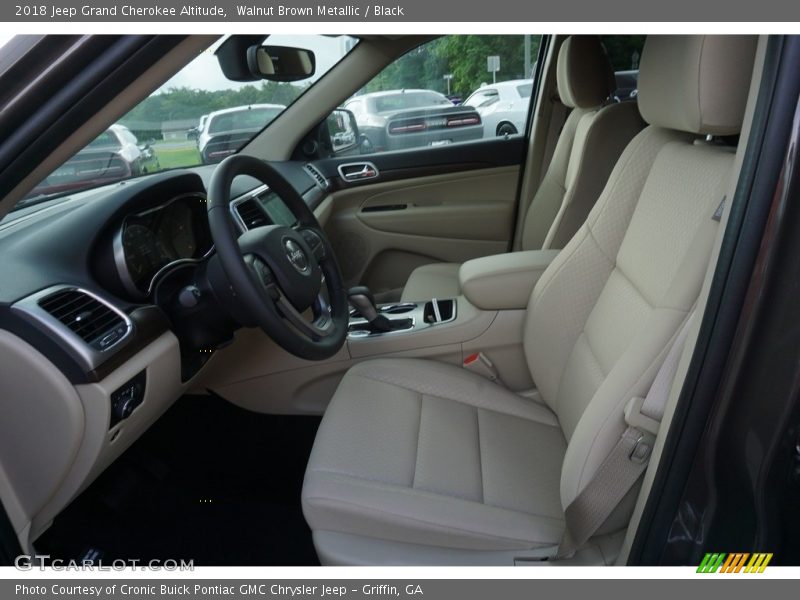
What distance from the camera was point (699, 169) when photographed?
4.29 ft

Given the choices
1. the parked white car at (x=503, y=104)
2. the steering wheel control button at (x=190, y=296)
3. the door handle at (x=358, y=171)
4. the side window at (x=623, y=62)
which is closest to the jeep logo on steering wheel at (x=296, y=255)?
the steering wheel control button at (x=190, y=296)

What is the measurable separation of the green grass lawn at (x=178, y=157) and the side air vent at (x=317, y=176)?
55 cm

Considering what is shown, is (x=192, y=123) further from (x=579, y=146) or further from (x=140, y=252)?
(x=579, y=146)

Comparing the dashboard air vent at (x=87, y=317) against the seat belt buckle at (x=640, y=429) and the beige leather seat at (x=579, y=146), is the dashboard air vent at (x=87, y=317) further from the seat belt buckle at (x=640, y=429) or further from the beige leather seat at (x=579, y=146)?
the beige leather seat at (x=579, y=146)

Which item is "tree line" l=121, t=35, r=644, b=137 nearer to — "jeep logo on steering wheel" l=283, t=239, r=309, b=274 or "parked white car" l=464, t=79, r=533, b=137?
"parked white car" l=464, t=79, r=533, b=137

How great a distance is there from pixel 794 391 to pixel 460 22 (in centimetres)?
70

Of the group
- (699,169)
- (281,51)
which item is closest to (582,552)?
(699,169)

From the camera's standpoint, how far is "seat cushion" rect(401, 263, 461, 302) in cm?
245

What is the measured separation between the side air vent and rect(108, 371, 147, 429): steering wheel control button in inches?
70.0

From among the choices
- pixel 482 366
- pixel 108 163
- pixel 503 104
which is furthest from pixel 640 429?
pixel 503 104

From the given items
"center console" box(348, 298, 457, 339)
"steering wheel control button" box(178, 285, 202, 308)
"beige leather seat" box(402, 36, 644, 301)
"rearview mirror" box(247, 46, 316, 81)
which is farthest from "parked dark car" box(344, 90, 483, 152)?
"steering wheel control button" box(178, 285, 202, 308)

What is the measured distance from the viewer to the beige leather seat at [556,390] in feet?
3.75

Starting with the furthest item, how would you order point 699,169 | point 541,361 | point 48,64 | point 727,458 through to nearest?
1. point 541,361
2. point 699,169
3. point 727,458
4. point 48,64
